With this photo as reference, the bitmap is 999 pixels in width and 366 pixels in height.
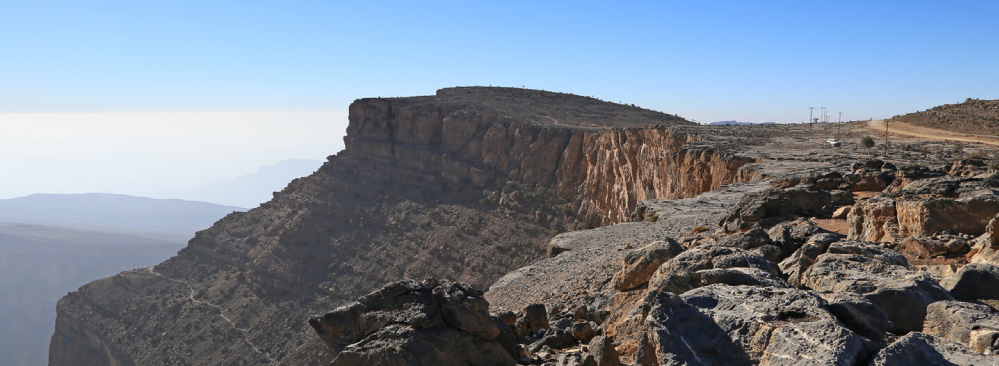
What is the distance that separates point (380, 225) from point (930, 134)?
3624 centimetres

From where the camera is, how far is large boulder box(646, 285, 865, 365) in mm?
4777

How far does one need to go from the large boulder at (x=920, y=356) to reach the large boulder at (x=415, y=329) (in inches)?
162

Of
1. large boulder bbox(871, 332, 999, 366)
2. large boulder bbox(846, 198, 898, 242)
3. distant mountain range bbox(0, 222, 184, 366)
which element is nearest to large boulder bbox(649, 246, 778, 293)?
large boulder bbox(871, 332, 999, 366)

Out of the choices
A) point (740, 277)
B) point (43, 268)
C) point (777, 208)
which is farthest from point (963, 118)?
point (43, 268)

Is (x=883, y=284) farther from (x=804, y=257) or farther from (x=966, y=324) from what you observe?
(x=804, y=257)

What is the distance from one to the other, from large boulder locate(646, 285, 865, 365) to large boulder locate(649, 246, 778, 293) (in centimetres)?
122

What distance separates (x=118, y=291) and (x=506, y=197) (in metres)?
30.2

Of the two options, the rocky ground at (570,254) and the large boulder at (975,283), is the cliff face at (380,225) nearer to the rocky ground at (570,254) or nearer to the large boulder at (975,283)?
the rocky ground at (570,254)

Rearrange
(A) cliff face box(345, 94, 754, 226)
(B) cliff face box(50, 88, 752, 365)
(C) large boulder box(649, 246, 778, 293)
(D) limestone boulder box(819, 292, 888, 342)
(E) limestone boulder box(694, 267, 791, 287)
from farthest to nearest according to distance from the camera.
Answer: (B) cliff face box(50, 88, 752, 365) → (A) cliff face box(345, 94, 754, 226) → (C) large boulder box(649, 246, 778, 293) → (E) limestone boulder box(694, 267, 791, 287) → (D) limestone boulder box(819, 292, 888, 342)

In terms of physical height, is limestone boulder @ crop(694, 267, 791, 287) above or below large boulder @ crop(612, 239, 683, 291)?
above

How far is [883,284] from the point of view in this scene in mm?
6590

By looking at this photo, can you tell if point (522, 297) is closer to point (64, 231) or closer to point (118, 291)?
point (118, 291)

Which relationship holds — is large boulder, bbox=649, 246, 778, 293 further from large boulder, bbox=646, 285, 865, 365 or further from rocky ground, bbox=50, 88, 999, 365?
large boulder, bbox=646, 285, 865, 365

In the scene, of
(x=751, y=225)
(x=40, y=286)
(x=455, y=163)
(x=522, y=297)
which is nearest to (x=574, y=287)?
(x=522, y=297)
